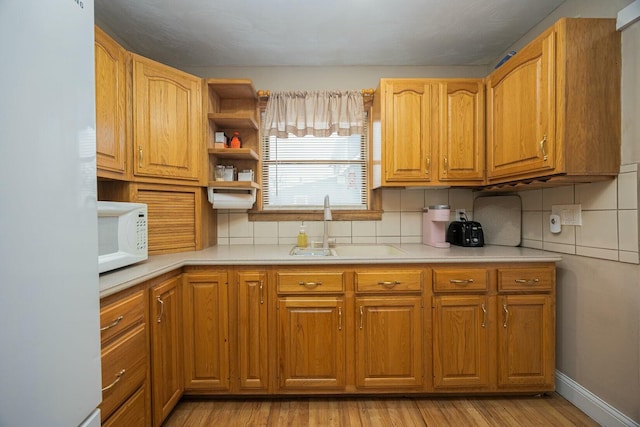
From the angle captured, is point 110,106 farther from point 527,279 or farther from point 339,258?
point 527,279

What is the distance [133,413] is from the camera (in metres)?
1.29

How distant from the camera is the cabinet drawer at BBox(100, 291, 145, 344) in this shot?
112 centimetres

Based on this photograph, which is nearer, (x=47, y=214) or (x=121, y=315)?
(x=47, y=214)

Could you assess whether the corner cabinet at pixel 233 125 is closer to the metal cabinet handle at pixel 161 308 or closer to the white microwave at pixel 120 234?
the white microwave at pixel 120 234

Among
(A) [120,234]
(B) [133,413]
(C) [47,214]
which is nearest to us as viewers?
(C) [47,214]

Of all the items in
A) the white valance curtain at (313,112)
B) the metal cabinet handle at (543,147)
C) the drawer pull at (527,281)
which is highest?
the white valance curtain at (313,112)

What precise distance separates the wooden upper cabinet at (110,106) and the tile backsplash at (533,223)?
917 millimetres

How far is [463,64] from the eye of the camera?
244cm

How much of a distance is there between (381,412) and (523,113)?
197cm

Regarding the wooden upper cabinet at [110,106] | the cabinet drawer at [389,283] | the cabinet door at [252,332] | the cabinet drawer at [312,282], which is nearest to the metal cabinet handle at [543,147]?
the cabinet drawer at [389,283]

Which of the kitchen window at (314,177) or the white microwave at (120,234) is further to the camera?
the kitchen window at (314,177)

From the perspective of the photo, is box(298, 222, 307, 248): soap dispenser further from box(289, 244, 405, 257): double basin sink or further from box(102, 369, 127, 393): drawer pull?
box(102, 369, 127, 393): drawer pull

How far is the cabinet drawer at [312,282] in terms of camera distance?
5.78 ft

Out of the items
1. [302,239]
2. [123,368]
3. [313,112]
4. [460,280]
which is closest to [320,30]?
[313,112]
